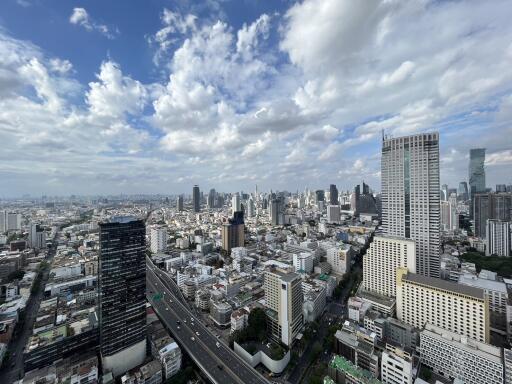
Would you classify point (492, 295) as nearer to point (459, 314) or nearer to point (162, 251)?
→ point (459, 314)

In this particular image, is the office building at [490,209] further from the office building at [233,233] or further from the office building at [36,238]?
the office building at [36,238]

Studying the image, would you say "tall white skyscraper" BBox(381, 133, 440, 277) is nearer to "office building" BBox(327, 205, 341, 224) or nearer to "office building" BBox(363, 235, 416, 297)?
"office building" BBox(363, 235, 416, 297)

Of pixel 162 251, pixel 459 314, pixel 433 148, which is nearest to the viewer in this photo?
pixel 459 314

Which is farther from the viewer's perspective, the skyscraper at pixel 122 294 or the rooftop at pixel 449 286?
the rooftop at pixel 449 286

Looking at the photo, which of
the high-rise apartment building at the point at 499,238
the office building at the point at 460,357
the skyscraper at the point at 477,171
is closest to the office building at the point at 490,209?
the high-rise apartment building at the point at 499,238

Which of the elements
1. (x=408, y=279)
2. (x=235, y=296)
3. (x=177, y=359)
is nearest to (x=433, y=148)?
(x=408, y=279)

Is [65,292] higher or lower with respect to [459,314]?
lower
